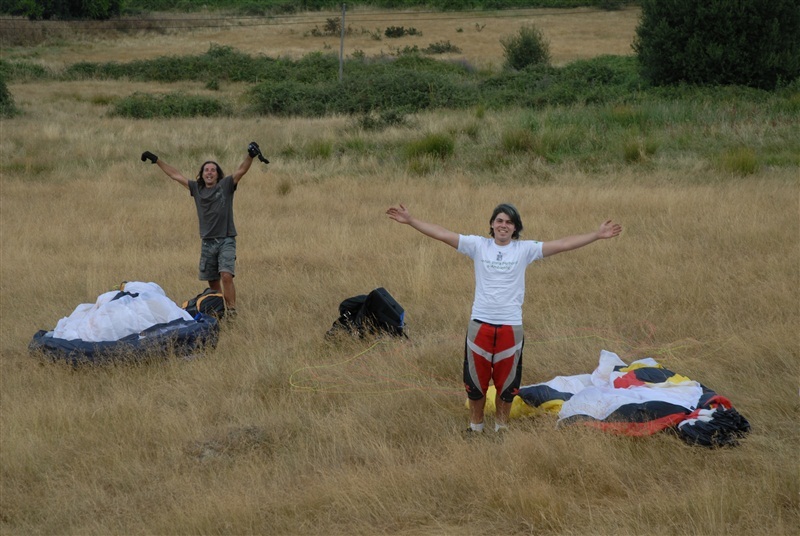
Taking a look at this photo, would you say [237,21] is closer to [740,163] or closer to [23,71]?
[23,71]

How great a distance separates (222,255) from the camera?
327 inches

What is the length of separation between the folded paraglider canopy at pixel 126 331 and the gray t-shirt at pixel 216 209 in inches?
43.3

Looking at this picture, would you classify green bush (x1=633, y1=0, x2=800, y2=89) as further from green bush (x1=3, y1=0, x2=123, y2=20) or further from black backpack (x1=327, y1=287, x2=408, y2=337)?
green bush (x1=3, y1=0, x2=123, y2=20)

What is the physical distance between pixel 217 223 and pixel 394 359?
8.53 ft

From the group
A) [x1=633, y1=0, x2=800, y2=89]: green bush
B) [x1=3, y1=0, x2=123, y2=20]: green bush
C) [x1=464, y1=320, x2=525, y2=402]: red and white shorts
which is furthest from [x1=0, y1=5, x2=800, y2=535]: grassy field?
[x1=3, y1=0, x2=123, y2=20]: green bush

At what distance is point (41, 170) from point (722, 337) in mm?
14123

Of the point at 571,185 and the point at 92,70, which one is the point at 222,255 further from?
the point at 92,70

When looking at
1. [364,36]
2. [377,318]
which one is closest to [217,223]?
[377,318]

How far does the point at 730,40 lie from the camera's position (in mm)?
22516

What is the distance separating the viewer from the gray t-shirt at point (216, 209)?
8.33 meters

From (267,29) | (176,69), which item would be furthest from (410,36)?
(176,69)

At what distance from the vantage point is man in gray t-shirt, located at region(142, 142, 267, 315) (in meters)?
8.27

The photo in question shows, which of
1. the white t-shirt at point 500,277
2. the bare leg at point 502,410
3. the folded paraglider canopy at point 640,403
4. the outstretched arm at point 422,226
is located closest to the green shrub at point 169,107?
the outstretched arm at point 422,226

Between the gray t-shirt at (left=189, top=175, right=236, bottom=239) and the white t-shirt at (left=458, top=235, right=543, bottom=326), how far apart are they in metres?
3.67
